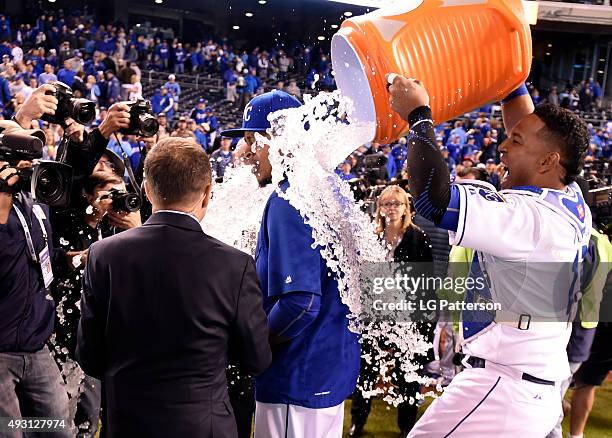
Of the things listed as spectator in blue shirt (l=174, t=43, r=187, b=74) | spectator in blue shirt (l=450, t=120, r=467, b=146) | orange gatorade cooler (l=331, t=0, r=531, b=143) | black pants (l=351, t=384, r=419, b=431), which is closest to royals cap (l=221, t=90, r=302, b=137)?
orange gatorade cooler (l=331, t=0, r=531, b=143)

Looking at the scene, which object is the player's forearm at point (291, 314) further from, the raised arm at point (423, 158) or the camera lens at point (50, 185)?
the camera lens at point (50, 185)

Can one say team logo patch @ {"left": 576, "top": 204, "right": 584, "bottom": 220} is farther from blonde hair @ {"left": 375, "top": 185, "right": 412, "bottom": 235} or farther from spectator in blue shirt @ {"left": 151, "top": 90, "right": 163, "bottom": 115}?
spectator in blue shirt @ {"left": 151, "top": 90, "right": 163, "bottom": 115}

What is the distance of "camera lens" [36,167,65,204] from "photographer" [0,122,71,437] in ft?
0.60

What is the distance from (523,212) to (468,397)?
0.71 metres

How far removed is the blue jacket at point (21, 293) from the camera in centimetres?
263

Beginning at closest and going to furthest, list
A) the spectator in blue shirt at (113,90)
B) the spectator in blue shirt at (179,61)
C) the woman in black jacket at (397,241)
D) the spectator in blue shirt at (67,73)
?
the woman in black jacket at (397,241), the spectator in blue shirt at (67,73), the spectator in blue shirt at (113,90), the spectator in blue shirt at (179,61)

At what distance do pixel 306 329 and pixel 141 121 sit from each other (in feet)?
4.31

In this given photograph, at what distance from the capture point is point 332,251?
7.64 ft

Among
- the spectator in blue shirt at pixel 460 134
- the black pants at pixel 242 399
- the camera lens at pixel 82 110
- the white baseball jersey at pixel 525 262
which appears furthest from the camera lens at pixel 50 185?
the spectator in blue shirt at pixel 460 134

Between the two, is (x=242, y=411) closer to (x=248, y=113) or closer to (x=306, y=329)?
(x=306, y=329)

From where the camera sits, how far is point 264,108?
106 inches

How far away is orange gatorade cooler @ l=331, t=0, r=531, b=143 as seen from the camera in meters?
2.24

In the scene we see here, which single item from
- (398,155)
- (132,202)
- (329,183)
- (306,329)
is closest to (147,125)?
(132,202)

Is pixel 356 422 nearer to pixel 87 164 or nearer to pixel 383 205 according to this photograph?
pixel 383 205
